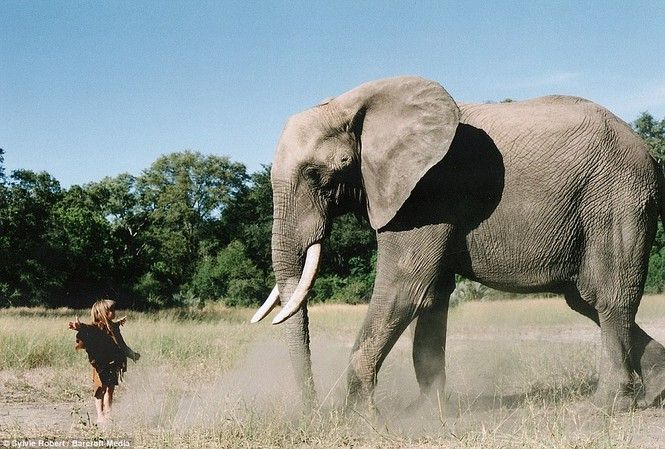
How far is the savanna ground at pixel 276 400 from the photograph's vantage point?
251 inches

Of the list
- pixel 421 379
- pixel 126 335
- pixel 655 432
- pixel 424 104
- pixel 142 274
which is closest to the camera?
pixel 655 432

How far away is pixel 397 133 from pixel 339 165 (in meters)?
0.62

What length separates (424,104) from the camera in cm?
721

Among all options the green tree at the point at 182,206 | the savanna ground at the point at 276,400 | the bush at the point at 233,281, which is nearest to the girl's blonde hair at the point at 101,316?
the savanna ground at the point at 276,400

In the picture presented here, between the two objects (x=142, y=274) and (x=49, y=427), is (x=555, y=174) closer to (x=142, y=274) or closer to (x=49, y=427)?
(x=49, y=427)

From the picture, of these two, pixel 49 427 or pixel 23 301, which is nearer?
pixel 49 427

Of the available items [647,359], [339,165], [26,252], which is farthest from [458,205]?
[26,252]

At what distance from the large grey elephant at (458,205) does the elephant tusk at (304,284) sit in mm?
13

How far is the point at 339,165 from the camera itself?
7352mm

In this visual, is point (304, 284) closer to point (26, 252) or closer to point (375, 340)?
point (375, 340)

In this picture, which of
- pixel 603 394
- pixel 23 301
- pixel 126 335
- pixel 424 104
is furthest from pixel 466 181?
pixel 23 301

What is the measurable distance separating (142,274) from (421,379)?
4902 centimetres

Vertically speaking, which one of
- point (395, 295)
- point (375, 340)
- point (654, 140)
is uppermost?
point (654, 140)

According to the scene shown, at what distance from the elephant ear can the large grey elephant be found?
0.01m
